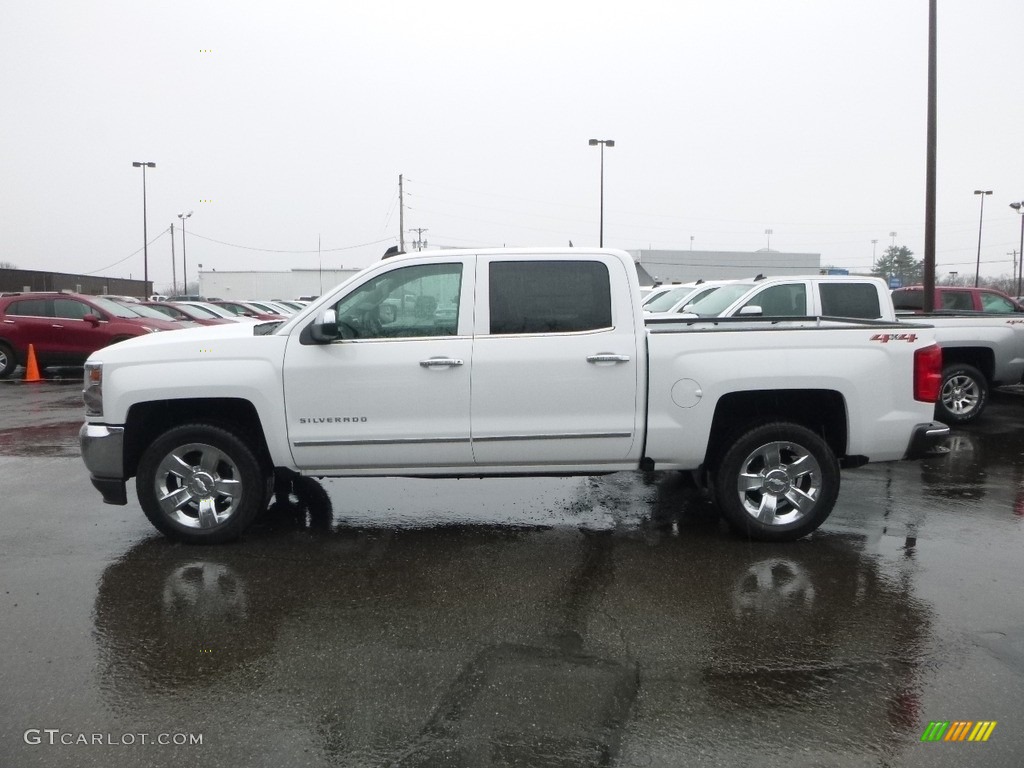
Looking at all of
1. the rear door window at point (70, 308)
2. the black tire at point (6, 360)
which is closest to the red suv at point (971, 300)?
the rear door window at point (70, 308)

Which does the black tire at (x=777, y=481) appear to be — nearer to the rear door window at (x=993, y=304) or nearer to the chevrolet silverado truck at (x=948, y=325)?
the chevrolet silverado truck at (x=948, y=325)

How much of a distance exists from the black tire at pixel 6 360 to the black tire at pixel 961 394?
631 inches

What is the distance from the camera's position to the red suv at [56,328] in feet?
51.8

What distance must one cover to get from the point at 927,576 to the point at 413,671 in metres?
3.21

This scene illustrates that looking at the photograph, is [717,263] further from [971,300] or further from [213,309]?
[971,300]

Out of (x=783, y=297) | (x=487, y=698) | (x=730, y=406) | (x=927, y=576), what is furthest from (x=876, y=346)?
(x=783, y=297)

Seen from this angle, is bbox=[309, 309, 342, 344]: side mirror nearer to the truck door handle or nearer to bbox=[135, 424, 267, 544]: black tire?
the truck door handle

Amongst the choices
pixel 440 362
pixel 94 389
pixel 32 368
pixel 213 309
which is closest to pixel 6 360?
pixel 32 368

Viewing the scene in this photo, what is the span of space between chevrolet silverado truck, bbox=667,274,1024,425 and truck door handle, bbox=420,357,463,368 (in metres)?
5.05

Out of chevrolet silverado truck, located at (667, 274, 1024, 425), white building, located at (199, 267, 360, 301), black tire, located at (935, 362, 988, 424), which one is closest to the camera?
chevrolet silverado truck, located at (667, 274, 1024, 425)

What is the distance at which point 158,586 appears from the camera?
4758mm

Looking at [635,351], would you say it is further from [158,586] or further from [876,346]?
[158,586]

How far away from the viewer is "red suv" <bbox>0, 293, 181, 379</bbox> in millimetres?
15797

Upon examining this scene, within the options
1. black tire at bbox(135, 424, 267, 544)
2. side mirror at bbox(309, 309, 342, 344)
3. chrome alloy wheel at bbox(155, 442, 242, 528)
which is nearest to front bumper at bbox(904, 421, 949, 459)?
side mirror at bbox(309, 309, 342, 344)
